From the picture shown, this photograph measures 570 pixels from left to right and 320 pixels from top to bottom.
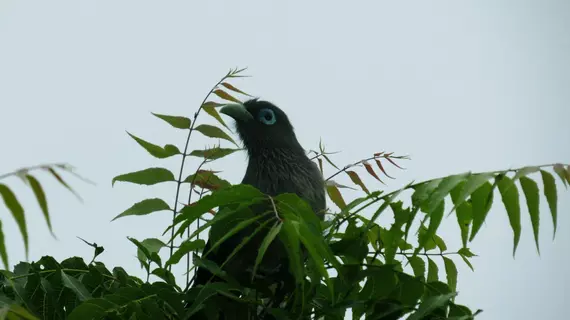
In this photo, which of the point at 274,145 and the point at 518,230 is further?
the point at 274,145

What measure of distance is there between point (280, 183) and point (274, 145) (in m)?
0.33

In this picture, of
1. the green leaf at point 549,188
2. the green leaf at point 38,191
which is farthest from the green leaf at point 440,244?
the green leaf at point 38,191

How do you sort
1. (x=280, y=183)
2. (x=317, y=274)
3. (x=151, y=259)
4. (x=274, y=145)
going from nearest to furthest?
(x=317, y=274) → (x=151, y=259) → (x=280, y=183) → (x=274, y=145)

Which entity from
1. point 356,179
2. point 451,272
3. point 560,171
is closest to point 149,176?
point 356,179

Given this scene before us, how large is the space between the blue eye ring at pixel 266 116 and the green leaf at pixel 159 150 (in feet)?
4.27

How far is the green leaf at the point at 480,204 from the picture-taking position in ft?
6.25

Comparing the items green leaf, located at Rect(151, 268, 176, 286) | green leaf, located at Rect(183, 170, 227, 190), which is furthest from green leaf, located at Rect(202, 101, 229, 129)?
green leaf, located at Rect(151, 268, 176, 286)

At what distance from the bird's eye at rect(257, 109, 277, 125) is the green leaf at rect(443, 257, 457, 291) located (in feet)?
5.63

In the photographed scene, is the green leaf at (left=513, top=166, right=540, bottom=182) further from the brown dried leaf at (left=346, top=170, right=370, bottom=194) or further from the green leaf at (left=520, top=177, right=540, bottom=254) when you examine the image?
the brown dried leaf at (left=346, top=170, right=370, bottom=194)

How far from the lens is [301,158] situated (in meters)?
3.90

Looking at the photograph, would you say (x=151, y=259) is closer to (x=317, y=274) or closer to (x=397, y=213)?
(x=317, y=274)

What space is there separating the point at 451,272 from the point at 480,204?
59 centimetres

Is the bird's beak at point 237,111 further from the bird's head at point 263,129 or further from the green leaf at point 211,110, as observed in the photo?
the green leaf at point 211,110

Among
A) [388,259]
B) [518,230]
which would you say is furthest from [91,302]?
[518,230]
